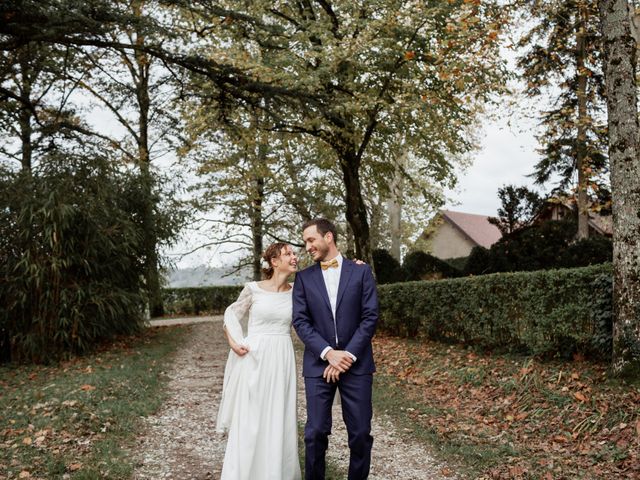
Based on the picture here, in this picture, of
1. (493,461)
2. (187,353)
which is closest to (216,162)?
(187,353)

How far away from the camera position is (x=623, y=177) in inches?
276

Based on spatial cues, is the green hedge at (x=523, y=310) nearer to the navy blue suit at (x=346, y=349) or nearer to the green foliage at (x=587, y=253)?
the navy blue suit at (x=346, y=349)

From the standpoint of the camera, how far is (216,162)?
2195 cm

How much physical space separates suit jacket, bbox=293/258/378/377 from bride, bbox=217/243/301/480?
470 mm

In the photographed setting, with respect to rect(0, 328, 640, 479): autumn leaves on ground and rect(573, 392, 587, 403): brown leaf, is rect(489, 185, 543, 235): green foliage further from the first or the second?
rect(573, 392, 587, 403): brown leaf

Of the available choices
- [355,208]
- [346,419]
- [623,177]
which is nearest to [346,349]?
[346,419]

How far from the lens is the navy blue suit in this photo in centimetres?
421

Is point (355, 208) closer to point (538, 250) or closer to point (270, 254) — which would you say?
point (538, 250)

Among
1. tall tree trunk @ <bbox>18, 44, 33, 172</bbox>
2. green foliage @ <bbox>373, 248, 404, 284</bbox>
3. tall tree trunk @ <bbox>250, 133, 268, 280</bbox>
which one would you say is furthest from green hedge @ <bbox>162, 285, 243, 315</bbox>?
tall tree trunk @ <bbox>18, 44, 33, 172</bbox>

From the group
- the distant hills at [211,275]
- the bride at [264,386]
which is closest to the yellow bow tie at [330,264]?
the bride at [264,386]

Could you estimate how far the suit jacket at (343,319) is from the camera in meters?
4.25

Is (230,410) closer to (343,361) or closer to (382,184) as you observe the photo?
(343,361)

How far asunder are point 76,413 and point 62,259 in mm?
5183

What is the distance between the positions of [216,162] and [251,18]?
39.0 feet
